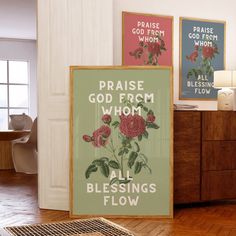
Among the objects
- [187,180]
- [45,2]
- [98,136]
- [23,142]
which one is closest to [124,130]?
[98,136]

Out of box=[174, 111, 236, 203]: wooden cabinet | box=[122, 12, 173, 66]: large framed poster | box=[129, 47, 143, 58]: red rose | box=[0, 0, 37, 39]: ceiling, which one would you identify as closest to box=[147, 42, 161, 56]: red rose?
box=[122, 12, 173, 66]: large framed poster

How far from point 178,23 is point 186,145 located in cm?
162

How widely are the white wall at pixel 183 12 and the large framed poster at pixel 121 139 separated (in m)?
0.87

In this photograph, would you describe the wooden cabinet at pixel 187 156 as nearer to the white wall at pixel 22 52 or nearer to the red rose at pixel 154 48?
the red rose at pixel 154 48

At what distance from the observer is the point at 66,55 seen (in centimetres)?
438

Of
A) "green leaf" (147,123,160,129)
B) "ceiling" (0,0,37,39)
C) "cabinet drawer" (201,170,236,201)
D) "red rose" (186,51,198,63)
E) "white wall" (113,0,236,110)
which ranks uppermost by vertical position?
"ceiling" (0,0,37,39)

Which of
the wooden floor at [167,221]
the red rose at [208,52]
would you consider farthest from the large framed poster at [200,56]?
the wooden floor at [167,221]

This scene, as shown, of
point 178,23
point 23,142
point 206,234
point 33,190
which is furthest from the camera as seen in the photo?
point 23,142

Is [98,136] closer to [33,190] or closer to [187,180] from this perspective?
[187,180]

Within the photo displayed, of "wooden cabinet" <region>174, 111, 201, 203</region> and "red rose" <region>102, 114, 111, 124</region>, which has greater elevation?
"red rose" <region>102, 114, 111, 124</region>

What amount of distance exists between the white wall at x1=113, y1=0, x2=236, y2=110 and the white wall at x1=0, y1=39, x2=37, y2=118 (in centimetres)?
687

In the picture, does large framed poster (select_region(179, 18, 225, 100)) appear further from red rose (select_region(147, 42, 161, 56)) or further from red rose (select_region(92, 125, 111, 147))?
red rose (select_region(92, 125, 111, 147))

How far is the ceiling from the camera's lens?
7629mm

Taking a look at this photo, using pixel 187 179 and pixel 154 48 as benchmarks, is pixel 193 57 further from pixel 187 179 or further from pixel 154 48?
pixel 187 179
